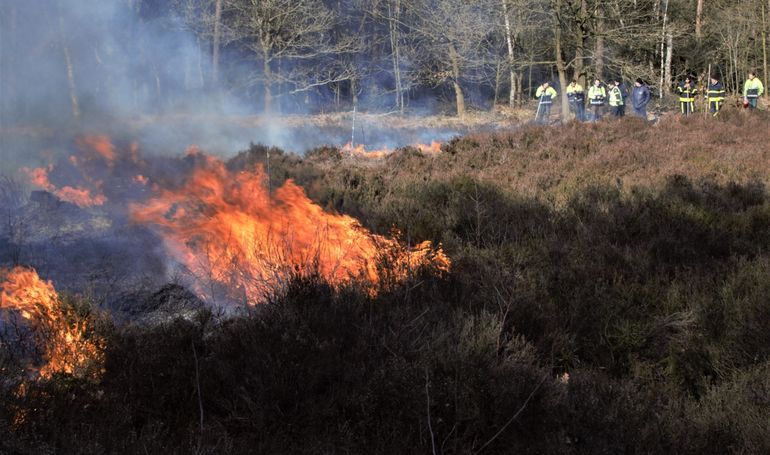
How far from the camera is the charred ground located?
2820 millimetres

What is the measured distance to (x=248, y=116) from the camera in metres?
20.0

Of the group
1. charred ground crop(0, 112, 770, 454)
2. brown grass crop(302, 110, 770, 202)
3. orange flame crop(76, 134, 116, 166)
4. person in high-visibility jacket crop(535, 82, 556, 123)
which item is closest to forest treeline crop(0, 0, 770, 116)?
person in high-visibility jacket crop(535, 82, 556, 123)

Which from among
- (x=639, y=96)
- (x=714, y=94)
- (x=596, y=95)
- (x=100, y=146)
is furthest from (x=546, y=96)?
(x=100, y=146)

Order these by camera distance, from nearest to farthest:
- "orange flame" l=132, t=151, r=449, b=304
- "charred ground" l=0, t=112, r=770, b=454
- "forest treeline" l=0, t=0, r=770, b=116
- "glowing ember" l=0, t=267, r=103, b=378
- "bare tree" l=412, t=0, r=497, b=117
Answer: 1. "charred ground" l=0, t=112, r=770, b=454
2. "glowing ember" l=0, t=267, r=103, b=378
3. "orange flame" l=132, t=151, r=449, b=304
4. "forest treeline" l=0, t=0, r=770, b=116
5. "bare tree" l=412, t=0, r=497, b=117

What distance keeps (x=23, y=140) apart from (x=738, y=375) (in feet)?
42.8

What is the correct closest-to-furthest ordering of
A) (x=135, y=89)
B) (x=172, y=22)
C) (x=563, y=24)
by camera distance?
(x=172, y=22) → (x=135, y=89) → (x=563, y=24)

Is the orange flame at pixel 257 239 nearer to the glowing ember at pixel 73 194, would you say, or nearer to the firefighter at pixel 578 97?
the glowing ember at pixel 73 194

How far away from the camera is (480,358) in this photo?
11.3 ft

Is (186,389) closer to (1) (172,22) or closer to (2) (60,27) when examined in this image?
(2) (60,27)

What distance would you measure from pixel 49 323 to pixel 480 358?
2923 millimetres

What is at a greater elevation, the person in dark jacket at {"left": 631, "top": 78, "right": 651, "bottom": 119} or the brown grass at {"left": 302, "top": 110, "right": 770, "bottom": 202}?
the person in dark jacket at {"left": 631, "top": 78, "right": 651, "bottom": 119}

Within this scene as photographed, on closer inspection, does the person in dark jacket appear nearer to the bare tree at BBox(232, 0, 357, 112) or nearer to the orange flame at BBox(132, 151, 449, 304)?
the bare tree at BBox(232, 0, 357, 112)

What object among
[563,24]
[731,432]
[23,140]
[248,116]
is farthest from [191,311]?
[563,24]

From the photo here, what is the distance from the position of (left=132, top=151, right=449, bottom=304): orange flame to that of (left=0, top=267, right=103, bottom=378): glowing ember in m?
1.24
